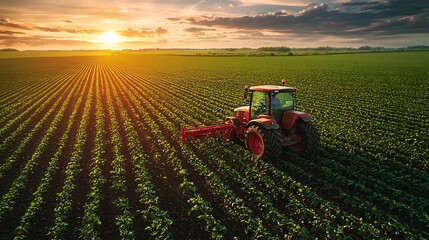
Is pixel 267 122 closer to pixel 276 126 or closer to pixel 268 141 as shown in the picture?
pixel 276 126

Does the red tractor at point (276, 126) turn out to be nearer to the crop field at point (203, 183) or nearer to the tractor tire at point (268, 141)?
the tractor tire at point (268, 141)

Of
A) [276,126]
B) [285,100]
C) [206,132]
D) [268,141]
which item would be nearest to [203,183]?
[268,141]

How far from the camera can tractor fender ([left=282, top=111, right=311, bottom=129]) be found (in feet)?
33.8

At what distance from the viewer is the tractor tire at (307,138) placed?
10.3 metres

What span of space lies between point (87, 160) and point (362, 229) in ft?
30.4

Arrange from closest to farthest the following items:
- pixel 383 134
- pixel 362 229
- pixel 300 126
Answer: pixel 362 229 → pixel 300 126 → pixel 383 134

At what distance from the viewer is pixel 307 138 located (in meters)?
10.3

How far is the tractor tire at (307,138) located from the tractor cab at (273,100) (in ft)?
2.52

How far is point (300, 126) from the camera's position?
34.2 feet

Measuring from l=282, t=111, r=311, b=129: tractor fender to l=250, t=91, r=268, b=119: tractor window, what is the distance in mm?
777

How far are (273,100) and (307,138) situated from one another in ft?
5.76

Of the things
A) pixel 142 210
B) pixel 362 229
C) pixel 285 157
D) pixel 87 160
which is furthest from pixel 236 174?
pixel 87 160

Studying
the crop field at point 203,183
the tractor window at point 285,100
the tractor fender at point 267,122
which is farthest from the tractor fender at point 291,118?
the crop field at point 203,183

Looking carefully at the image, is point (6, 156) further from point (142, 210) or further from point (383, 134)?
point (383, 134)
